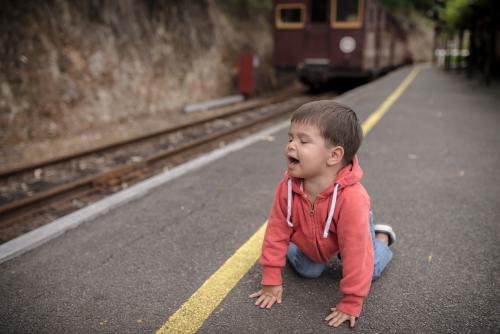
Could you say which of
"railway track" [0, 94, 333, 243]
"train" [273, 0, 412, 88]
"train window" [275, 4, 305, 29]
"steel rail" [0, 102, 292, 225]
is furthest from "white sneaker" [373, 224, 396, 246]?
"train window" [275, 4, 305, 29]

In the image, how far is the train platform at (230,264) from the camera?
2031 mm

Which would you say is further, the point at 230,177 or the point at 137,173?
the point at 137,173

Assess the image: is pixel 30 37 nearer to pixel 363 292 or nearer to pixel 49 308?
pixel 49 308

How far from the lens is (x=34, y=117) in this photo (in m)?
8.06

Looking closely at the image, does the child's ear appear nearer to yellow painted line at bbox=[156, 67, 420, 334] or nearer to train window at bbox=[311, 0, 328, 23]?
yellow painted line at bbox=[156, 67, 420, 334]

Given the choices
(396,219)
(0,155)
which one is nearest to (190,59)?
(0,155)

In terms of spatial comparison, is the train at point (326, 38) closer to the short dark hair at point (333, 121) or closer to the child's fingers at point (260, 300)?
the short dark hair at point (333, 121)

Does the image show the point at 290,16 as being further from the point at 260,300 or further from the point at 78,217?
the point at 260,300

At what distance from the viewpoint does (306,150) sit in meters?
1.92

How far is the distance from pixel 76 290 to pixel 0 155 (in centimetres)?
554

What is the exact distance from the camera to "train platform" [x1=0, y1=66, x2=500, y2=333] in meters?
2.03

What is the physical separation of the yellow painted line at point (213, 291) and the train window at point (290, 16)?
1209 cm

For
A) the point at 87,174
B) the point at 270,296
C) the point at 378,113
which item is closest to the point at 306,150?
the point at 270,296

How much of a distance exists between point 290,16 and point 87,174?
33.6ft
